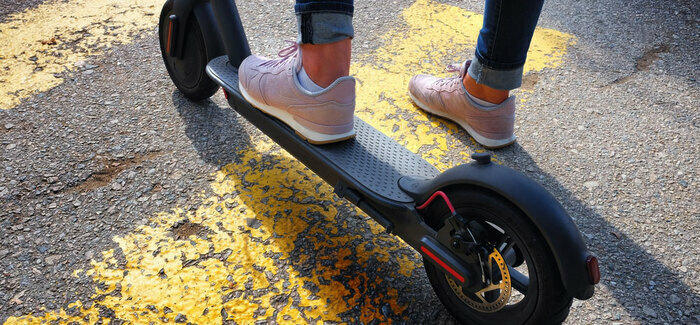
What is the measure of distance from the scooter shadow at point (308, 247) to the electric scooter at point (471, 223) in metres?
0.17

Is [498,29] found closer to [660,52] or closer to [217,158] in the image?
[217,158]

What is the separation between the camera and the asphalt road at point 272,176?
4.99 ft

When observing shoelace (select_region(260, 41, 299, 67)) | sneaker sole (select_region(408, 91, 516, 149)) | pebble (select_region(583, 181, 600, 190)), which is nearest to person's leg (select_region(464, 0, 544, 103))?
sneaker sole (select_region(408, 91, 516, 149))

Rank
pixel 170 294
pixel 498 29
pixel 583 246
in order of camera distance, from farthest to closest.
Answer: pixel 498 29
pixel 170 294
pixel 583 246

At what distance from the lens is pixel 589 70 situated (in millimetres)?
2711

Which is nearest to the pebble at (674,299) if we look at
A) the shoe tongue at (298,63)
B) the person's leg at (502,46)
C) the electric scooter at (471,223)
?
the electric scooter at (471,223)

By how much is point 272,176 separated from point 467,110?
868 millimetres

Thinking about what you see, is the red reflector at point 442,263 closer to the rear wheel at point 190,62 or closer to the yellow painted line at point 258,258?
the yellow painted line at point 258,258

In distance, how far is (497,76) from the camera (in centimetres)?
194

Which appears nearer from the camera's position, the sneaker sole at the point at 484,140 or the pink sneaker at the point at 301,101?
the pink sneaker at the point at 301,101

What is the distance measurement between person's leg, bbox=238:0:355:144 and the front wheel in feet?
1.47

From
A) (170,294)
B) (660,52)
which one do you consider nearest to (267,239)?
(170,294)

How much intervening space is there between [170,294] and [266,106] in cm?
68

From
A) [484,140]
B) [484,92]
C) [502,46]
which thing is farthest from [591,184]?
[502,46]
